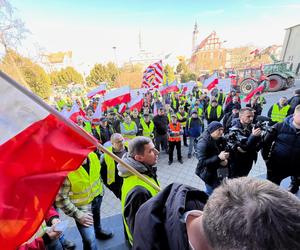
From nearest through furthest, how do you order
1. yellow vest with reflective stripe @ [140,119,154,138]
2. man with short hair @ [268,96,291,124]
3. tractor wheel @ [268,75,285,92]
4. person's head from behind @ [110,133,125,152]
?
person's head from behind @ [110,133,125,152] < man with short hair @ [268,96,291,124] < yellow vest with reflective stripe @ [140,119,154,138] < tractor wheel @ [268,75,285,92]

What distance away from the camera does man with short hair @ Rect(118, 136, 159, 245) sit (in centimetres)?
153

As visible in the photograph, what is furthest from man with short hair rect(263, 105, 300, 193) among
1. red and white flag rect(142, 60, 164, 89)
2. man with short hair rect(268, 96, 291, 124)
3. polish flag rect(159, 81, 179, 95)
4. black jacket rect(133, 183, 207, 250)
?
polish flag rect(159, 81, 179, 95)

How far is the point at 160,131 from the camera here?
644 centimetres

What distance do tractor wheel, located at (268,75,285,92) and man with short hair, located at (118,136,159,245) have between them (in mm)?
21057

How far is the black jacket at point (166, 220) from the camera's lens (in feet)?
2.96

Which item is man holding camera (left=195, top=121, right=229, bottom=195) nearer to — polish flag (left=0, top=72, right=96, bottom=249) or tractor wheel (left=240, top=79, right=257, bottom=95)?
polish flag (left=0, top=72, right=96, bottom=249)

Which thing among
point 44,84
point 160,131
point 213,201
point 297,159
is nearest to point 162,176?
point 160,131

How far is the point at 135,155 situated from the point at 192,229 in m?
1.15

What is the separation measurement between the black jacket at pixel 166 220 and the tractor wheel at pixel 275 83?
851 inches

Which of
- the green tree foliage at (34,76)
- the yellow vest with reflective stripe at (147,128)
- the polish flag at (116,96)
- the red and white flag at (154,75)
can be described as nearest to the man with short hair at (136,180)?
the yellow vest with reflective stripe at (147,128)

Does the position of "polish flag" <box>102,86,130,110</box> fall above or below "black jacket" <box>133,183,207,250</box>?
below

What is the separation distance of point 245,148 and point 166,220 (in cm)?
264

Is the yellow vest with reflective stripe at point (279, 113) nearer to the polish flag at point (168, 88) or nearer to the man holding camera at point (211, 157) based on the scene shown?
the man holding camera at point (211, 157)

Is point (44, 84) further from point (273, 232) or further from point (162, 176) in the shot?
point (273, 232)
